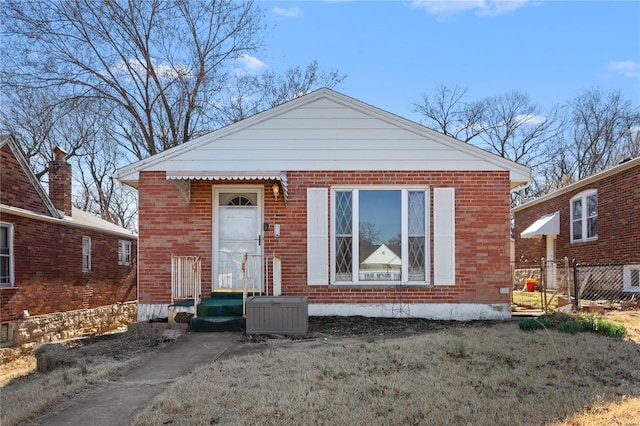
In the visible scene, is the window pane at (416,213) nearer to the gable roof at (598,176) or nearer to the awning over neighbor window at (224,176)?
the awning over neighbor window at (224,176)

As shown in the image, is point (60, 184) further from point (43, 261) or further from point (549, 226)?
point (549, 226)

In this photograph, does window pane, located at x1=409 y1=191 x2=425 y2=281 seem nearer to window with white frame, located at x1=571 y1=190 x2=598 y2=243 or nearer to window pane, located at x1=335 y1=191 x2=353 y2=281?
window pane, located at x1=335 y1=191 x2=353 y2=281

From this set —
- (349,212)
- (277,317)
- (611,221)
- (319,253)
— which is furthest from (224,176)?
(611,221)

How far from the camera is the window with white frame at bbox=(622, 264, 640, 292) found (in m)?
13.1

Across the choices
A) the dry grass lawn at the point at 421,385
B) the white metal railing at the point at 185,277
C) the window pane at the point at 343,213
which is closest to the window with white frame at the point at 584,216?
the dry grass lawn at the point at 421,385

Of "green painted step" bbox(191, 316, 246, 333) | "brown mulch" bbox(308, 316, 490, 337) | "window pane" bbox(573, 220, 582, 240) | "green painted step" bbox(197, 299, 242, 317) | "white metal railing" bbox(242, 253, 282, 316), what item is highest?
"window pane" bbox(573, 220, 582, 240)

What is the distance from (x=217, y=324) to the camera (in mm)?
8656

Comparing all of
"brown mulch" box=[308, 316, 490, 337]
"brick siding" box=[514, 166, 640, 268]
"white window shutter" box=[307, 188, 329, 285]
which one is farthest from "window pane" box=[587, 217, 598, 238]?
"white window shutter" box=[307, 188, 329, 285]

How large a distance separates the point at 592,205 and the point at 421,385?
1294 cm

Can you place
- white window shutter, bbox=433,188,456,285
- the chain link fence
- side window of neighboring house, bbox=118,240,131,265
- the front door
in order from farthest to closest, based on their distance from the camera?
side window of neighboring house, bbox=118,240,131,265 < the chain link fence < the front door < white window shutter, bbox=433,188,456,285

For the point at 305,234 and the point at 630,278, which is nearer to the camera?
the point at 305,234

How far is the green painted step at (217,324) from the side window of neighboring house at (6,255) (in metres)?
6.36

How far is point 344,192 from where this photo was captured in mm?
9906

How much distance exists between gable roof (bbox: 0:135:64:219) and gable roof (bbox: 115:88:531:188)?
16.9ft
